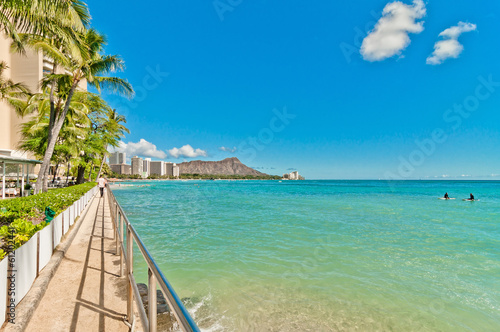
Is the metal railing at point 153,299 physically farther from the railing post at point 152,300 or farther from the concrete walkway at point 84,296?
the concrete walkway at point 84,296

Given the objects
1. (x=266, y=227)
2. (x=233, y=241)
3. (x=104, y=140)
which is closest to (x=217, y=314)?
(x=233, y=241)

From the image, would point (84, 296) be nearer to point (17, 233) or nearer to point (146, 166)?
point (17, 233)

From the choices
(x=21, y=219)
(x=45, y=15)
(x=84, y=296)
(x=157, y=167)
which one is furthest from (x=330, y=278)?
(x=157, y=167)

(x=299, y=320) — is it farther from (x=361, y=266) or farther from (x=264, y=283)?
(x=361, y=266)

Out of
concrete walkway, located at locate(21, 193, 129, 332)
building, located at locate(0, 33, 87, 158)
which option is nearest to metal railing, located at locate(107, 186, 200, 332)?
concrete walkway, located at locate(21, 193, 129, 332)

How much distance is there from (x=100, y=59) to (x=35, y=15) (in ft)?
13.3

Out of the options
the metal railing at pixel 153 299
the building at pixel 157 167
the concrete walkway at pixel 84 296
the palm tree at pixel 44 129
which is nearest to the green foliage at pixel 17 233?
the concrete walkway at pixel 84 296

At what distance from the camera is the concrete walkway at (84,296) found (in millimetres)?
2484

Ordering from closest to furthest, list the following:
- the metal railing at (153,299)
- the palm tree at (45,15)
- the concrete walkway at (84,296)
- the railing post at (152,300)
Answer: the metal railing at (153,299) → the railing post at (152,300) → the concrete walkway at (84,296) → the palm tree at (45,15)

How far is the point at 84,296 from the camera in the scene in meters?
3.01

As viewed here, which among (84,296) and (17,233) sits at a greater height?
(17,233)

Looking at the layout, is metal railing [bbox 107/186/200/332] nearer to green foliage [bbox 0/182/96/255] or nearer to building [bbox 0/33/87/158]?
green foliage [bbox 0/182/96/255]

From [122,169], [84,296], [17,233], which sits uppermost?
[122,169]

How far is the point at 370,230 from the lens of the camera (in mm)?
11852
